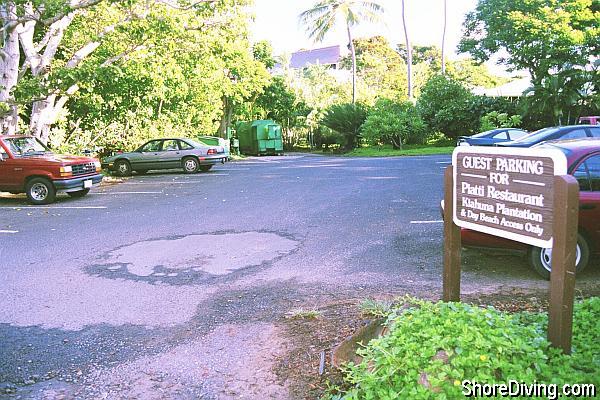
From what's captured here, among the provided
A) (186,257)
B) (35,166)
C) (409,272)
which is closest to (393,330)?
(409,272)

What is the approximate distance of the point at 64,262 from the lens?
7.96m

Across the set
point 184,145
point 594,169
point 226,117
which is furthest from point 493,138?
point 226,117

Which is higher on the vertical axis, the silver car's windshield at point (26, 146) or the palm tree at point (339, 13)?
the palm tree at point (339, 13)

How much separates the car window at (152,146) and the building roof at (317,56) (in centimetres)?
4971

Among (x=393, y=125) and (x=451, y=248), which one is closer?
(x=451, y=248)

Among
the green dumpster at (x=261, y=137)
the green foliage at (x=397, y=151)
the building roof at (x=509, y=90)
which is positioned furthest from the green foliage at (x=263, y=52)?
the building roof at (x=509, y=90)

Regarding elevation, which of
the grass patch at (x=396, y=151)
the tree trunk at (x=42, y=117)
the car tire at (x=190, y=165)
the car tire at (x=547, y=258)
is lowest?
the car tire at (x=547, y=258)

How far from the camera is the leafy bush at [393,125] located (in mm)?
33094

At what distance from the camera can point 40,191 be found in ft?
46.9

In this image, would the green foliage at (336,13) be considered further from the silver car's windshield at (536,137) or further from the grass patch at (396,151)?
the silver car's windshield at (536,137)

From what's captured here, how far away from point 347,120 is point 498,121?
8950 millimetres

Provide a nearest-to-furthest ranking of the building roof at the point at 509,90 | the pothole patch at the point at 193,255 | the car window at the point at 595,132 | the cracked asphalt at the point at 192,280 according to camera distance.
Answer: the cracked asphalt at the point at 192,280 → the pothole patch at the point at 193,255 → the car window at the point at 595,132 → the building roof at the point at 509,90

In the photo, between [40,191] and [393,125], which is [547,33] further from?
[40,191]

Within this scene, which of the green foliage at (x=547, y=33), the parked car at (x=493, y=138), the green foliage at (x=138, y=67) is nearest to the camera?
the green foliage at (x=138, y=67)
